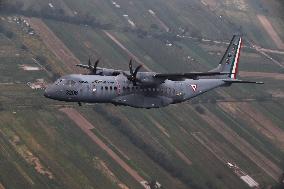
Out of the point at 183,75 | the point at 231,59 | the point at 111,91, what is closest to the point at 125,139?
the point at 231,59

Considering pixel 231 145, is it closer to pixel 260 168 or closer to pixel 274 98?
pixel 260 168

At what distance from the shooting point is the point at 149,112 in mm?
168125

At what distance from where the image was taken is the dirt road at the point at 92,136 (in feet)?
443

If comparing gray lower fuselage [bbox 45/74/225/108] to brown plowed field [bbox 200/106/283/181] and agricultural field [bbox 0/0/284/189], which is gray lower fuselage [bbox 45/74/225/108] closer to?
agricultural field [bbox 0/0/284/189]

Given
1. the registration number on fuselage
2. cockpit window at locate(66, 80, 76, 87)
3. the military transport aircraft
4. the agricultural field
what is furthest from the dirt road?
cockpit window at locate(66, 80, 76, 87)

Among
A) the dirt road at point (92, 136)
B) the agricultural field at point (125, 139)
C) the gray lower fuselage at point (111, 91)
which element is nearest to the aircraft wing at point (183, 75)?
the gray lower fuselage at point (111, 91)

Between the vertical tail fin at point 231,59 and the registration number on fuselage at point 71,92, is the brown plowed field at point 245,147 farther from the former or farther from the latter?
the registration number on fuselage at point 71,92

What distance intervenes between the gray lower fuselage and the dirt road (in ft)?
231

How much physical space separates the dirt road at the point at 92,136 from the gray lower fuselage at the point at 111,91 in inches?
2775

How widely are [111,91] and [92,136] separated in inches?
3431

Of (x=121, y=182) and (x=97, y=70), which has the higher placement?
(x=97, y=70)

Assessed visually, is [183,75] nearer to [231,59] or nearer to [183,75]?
[183,75]

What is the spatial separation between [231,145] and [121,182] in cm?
4834

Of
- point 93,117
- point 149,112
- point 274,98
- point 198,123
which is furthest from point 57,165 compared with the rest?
point 274,98
